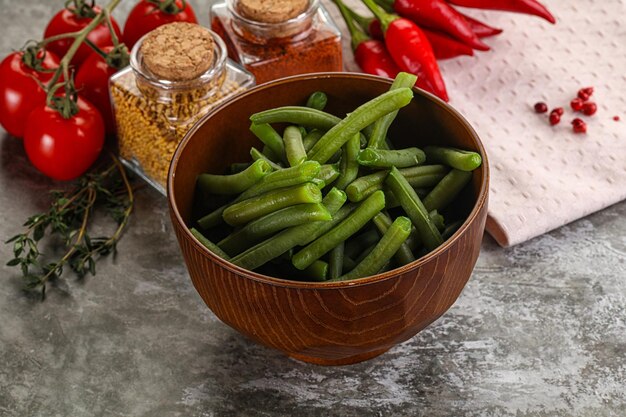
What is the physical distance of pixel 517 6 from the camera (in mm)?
2168

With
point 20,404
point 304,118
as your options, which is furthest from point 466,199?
point 20,404

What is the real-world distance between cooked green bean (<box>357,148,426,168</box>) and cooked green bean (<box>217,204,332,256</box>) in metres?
0.14

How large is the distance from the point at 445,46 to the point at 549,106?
294 millimetres

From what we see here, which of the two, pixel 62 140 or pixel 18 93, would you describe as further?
pixel 18 93

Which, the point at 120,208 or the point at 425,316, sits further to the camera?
the point at 120,208

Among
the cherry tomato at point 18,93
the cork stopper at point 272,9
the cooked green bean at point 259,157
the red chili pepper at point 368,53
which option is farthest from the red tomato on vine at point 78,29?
the cooked green bean at point 259,157

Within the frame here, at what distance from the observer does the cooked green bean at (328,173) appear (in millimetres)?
1457

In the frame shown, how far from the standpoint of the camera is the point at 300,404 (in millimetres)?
1521

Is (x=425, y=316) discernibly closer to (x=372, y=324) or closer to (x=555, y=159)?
(x=372, y=324)

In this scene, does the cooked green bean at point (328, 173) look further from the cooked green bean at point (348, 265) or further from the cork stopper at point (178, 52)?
the cork stopper at point (178, 52)

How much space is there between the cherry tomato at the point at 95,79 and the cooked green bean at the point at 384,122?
0.76 metres

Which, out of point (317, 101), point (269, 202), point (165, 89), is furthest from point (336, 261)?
point (165, 89)

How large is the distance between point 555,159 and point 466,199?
1.54ft

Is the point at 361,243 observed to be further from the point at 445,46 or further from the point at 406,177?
the point at 445,46
